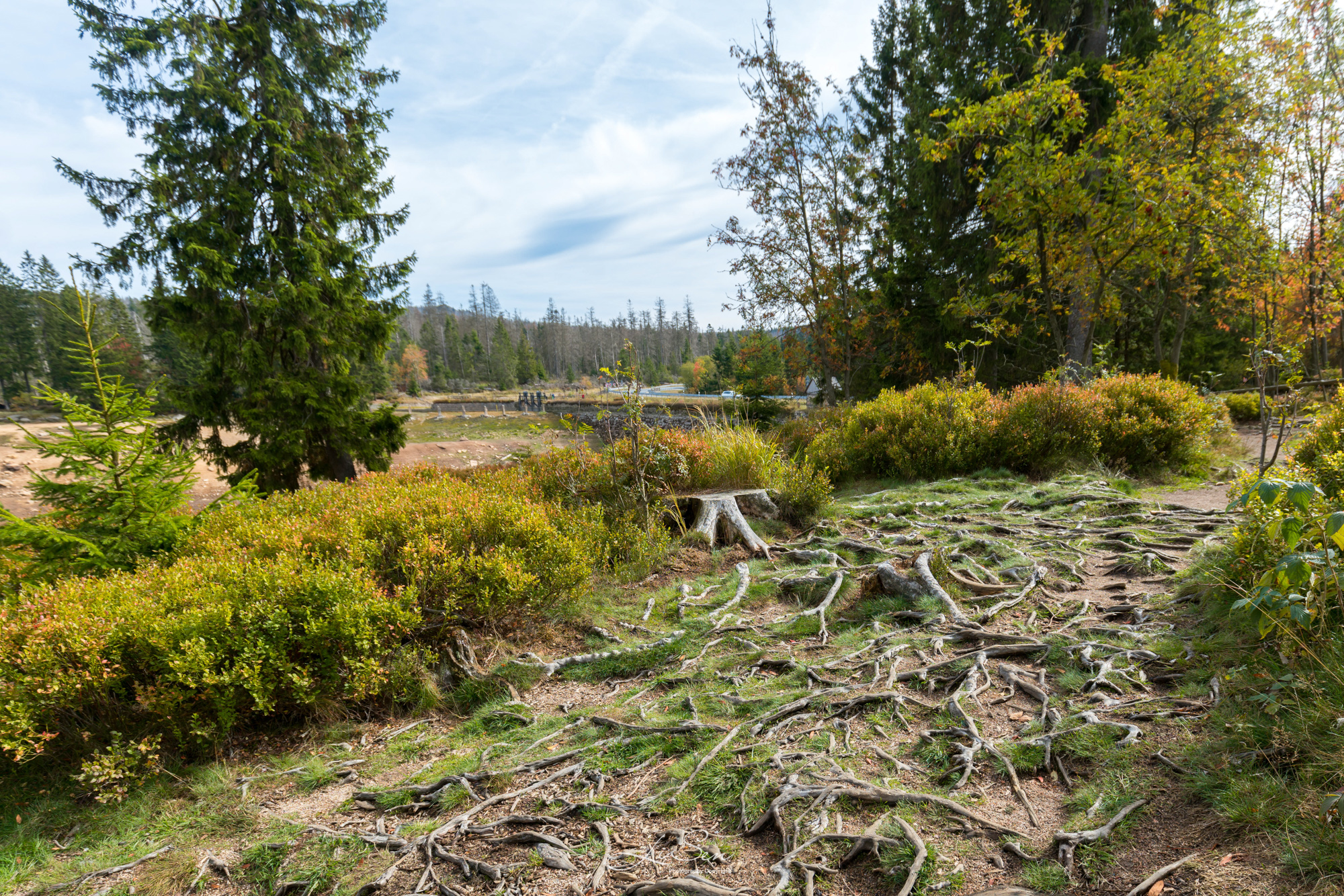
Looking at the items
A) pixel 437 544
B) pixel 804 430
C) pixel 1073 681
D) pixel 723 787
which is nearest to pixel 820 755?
pixel 723 787

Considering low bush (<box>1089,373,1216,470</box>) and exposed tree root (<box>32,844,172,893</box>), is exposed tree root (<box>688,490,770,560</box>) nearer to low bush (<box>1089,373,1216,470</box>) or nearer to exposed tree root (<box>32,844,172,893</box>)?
exposed tree root (<box>32,844,172,893</box>)

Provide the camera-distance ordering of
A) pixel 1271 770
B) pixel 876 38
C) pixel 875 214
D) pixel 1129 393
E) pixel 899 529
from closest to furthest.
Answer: pixel 1271 770 < pixel 899 529 < pixel 1129 393 < pixel 875 214 < pixel 876 38

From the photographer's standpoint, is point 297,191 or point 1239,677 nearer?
point 1239,677

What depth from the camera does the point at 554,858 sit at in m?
2.17

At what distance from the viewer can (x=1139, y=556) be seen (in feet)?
14.3

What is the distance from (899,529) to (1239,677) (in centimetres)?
360

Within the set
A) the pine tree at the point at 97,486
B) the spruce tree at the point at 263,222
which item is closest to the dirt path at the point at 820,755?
the pine tree at the point at 97,486

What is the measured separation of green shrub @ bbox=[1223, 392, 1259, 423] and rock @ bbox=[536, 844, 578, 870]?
16132mm

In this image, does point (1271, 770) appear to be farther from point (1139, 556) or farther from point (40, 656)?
point (40, 656)

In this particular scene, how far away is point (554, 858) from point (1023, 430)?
8.29 m

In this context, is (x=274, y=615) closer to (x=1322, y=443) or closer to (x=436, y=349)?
(x=1322, y=443)

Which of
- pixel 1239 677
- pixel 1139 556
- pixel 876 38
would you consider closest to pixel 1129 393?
pixel 1139 556

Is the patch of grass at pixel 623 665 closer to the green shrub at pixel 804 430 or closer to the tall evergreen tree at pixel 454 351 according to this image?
the green shrub at pixel 804 430

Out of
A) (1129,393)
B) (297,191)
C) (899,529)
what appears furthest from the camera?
(297,191)
